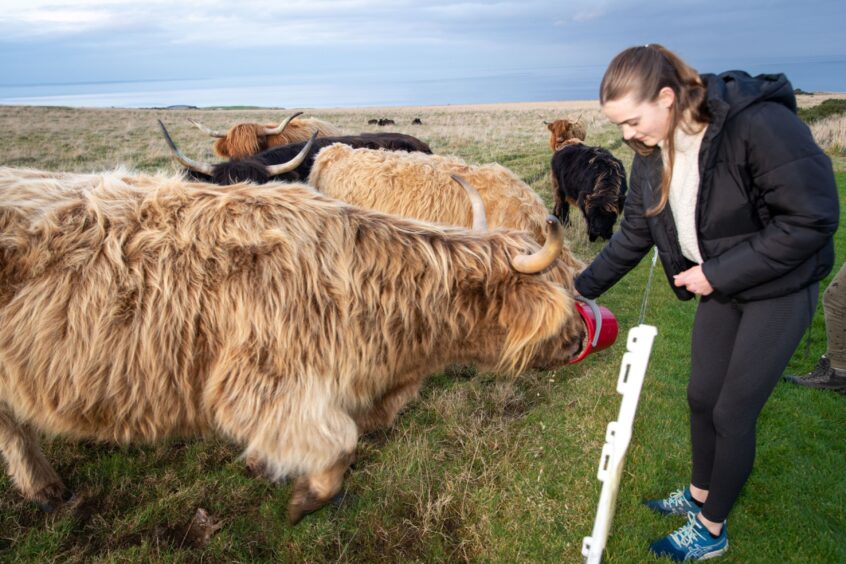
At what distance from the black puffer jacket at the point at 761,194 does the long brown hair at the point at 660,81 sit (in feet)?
0.19

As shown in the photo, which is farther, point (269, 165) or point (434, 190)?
point (269, 165)

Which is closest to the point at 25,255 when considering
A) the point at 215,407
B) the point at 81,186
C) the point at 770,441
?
the point at 81,186

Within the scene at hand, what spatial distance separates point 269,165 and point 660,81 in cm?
649

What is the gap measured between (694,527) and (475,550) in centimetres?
109

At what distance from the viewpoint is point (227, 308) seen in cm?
257

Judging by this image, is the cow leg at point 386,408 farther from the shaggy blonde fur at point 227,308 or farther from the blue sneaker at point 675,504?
the blue sneaker at point 675,504

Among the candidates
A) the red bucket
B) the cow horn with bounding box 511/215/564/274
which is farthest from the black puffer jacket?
the red bucket

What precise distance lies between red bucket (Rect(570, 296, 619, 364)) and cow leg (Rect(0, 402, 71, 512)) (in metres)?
3.05

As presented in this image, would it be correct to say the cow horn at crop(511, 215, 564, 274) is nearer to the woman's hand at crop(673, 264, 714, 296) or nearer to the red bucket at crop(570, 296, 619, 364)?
the red bucket at crop(570, 296, 619, 364)

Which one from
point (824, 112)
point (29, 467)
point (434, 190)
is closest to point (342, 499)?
point (29, 467)

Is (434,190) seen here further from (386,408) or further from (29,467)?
(29,467)

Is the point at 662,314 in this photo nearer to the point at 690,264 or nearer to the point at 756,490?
the point at 756,490

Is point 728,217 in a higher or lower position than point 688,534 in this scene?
higher

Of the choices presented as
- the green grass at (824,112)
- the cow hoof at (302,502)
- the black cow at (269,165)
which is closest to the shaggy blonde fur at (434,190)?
the black cow at (269,165)
